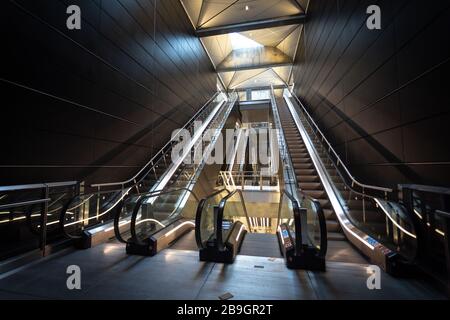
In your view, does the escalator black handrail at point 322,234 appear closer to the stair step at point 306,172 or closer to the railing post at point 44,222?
the stair step at point 306,172

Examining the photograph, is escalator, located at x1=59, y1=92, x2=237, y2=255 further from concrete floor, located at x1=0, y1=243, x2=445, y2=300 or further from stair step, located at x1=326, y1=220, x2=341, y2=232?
stair step, located at x1=326, y1=220, x2=341, y2=232

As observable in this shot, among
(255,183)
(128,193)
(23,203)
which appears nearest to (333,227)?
(128,193)

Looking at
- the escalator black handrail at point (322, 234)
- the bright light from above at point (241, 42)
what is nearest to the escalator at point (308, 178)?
the escalator black handrail at point (322, 234)

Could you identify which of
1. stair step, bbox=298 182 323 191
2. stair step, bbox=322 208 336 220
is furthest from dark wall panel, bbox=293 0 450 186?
stair step, bbox=322 208 336 220

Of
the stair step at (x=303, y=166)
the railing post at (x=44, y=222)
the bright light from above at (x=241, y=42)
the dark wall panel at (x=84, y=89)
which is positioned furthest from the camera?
the bright light from above at (x=241, y=42)

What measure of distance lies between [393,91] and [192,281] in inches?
158

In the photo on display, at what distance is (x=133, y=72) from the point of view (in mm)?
6086

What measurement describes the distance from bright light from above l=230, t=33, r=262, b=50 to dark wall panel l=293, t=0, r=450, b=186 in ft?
39.4

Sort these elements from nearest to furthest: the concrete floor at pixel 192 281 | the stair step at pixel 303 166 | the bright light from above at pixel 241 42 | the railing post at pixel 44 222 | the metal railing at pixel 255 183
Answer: the concrete floor at pixel 192 281, the railing post at pixel 44 222, the stair step at pixel 303 166, the metal railing at pixel 255 183, the bright light from above at pixel 241 42

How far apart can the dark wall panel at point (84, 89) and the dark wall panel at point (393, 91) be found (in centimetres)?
554

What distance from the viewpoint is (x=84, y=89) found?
4441mm

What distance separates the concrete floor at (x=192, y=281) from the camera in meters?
2.12

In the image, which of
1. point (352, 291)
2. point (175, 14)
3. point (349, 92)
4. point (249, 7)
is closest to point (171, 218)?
point (352, 291)
